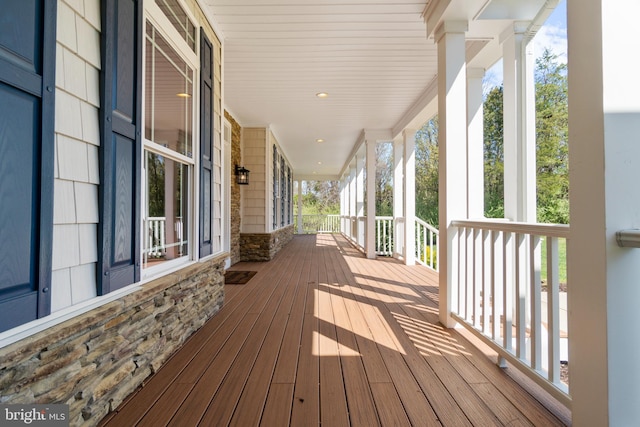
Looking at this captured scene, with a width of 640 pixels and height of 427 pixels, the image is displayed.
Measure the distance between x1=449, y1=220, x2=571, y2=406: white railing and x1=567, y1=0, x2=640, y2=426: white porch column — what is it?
221 millimetres

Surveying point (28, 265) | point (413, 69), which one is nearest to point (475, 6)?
point (413, 69)

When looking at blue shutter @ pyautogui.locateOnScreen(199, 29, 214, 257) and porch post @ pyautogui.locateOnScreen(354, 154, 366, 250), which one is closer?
blue shutter @ pyautogui.locateOnScreen(199, 29, 214, 257)

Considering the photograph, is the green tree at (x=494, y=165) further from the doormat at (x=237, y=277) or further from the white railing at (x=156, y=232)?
the white railing at (x=156, y=232)

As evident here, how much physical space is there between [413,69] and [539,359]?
3293 mm

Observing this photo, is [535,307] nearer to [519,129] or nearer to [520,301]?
[520,301]

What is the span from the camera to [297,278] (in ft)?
15.1

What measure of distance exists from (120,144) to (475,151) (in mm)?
2843

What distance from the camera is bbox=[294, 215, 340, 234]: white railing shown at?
15617 mm

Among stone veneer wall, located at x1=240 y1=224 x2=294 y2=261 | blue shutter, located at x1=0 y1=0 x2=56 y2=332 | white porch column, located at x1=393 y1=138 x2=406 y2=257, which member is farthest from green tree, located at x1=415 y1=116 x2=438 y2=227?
blue shutter, located at x1=0 y1=0 x2=56 y2=332

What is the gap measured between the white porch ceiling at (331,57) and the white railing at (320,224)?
383 inches

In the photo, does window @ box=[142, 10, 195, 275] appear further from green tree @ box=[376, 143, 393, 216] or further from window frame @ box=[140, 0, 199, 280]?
green tree @ box=[376, 143, 393, 216]

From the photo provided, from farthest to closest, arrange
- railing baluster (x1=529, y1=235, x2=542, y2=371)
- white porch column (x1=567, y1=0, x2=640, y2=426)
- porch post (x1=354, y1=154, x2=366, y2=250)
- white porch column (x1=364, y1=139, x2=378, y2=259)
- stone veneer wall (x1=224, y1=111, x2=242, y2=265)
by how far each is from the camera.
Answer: porch post (x1=354, y1=154, x2=366, y2=250) < white porch column (x1=364, y1=139, x2=378, y2=259) < stone veneer wall (x1=224, y1=111, x2=242, y2=265) < railing baluster (x1=529, y1=235, x2=542, y2=371) < white porch column (x1=567, y1=0, x2=640, y2=426)

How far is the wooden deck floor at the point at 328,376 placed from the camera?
146 cm

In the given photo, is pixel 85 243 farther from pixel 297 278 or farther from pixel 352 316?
pixel 297 278
